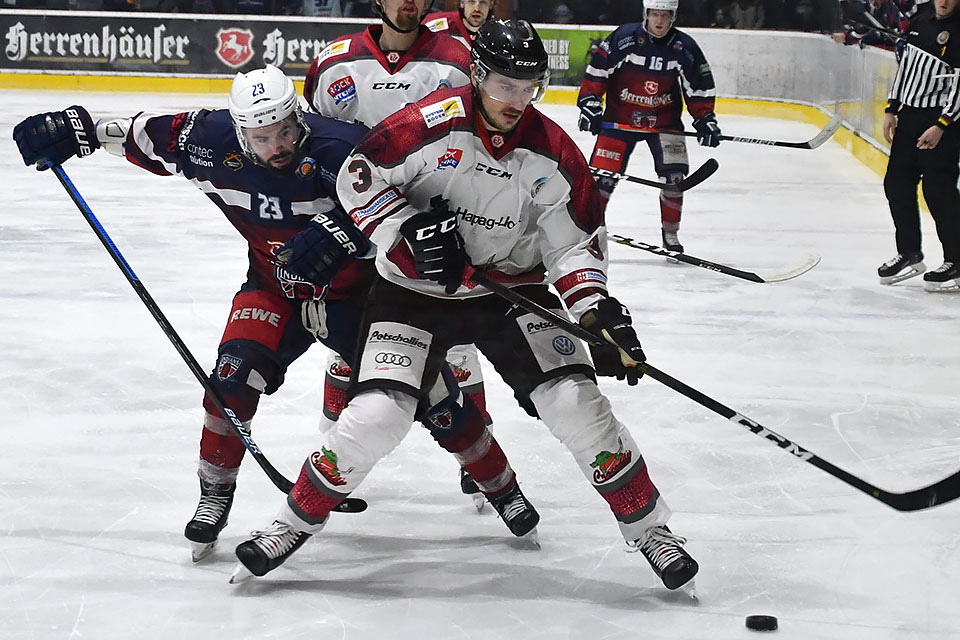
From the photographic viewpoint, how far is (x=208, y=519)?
250 centimetres

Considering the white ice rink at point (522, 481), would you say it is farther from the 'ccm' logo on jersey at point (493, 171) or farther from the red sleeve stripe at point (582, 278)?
the 'ccm' logo on jersey at point (493, 171)

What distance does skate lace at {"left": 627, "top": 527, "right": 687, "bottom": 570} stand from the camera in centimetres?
232

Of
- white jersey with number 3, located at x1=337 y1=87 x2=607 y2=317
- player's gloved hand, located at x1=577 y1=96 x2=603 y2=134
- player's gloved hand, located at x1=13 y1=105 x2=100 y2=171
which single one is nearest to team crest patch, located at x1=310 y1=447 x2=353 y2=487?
white jersey with number 3, located at x1=337 y1=87 x2=607 y2=317

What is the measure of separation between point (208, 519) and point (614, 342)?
0.92m

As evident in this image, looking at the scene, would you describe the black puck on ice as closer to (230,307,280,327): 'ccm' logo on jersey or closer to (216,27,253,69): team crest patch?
(230,307,280,327): 'ccm' logo on jersey

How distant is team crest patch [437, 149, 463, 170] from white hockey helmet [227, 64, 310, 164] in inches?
14.6

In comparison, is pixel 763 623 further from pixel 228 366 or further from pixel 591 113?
pixel 591 113

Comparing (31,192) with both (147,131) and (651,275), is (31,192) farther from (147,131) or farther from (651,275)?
(147,131)

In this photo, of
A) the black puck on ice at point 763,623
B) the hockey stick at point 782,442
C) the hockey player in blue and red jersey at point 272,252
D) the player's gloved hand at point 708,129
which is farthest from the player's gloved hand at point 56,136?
the player's gloved hand at point 708,129

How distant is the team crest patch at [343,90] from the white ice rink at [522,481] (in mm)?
898

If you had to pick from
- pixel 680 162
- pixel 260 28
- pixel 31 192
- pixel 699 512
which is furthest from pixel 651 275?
pixel 260 28

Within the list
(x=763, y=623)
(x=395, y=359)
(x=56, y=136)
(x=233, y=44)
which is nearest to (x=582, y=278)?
(x=395, y=359)

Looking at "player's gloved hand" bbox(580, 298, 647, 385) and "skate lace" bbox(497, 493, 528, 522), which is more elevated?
"player's gloved hand" bbox(580, 298, 647, 385)

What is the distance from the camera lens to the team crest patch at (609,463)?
7.60ft
